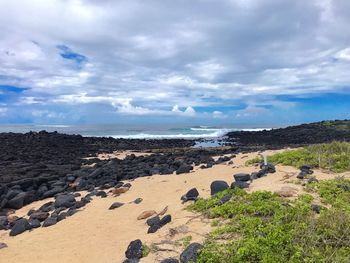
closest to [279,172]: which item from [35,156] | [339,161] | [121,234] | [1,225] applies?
[339,161]

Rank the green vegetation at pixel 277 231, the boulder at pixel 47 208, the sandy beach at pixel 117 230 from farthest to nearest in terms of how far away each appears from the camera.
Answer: the boulder at pixel 47 208 → the sandy beach at pixel 117 230 → the green vegetation at pixel 277 231

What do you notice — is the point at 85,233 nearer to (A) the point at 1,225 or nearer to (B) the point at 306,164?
(A) the point at 1,225

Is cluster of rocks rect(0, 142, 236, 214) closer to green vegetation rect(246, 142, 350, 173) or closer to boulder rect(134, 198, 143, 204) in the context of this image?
boulder rect(134, 198, 143, 204)

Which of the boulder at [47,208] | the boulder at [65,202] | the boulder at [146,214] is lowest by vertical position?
the boulder at [47,208]

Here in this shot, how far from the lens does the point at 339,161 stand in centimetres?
1113

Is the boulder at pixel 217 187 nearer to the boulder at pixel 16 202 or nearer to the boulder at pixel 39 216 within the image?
the boulder at pixel 39 216

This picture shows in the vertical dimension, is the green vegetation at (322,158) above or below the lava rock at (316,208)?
above

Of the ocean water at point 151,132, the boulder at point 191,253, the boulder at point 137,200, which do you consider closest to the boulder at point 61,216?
the boulder at point 137,200

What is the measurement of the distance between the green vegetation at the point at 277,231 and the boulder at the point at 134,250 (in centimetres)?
114

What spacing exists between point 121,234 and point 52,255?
4.40 feet

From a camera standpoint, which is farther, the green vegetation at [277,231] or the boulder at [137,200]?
the boulder at [137,200]

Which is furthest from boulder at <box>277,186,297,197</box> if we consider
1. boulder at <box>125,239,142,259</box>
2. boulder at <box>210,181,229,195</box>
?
boulder at <box>125,239,142,259</box>

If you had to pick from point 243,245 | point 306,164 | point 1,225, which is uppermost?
point 306,164

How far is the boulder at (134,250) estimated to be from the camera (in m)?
5.93
